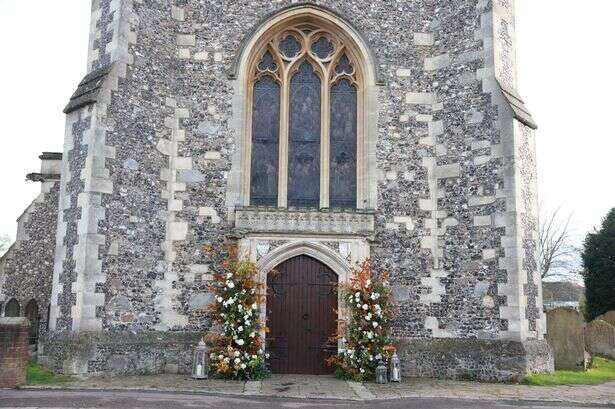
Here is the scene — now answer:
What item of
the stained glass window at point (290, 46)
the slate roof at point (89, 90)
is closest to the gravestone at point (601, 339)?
the stained glass window at point (290, 46)

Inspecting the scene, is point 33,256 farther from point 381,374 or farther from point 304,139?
point 381,374

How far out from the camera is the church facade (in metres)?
12.9

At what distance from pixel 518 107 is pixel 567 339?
18.6 feet

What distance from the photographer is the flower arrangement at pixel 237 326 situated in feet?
41.6

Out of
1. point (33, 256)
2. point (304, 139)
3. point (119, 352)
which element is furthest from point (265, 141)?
point (33, 256)

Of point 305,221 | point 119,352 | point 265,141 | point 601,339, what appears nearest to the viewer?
point 119,352

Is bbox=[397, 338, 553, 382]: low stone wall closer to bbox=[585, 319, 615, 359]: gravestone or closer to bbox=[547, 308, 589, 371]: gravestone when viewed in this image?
bbox=[547, 308, 589, 371]: gravestone

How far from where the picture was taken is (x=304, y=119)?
14898 millimetres

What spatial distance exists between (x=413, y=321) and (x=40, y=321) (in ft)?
31.7

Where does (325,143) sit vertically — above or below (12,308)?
above

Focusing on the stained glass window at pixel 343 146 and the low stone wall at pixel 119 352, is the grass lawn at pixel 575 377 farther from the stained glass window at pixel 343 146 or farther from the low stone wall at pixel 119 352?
the low stone wall at pixel 119 352

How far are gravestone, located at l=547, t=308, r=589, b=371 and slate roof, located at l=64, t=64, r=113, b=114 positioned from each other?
456 inches

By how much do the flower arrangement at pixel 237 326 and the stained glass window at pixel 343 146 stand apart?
8.92 ft

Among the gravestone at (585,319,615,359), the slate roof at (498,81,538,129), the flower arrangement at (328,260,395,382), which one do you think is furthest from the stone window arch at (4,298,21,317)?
the gravestone at (585,319,615,359)
